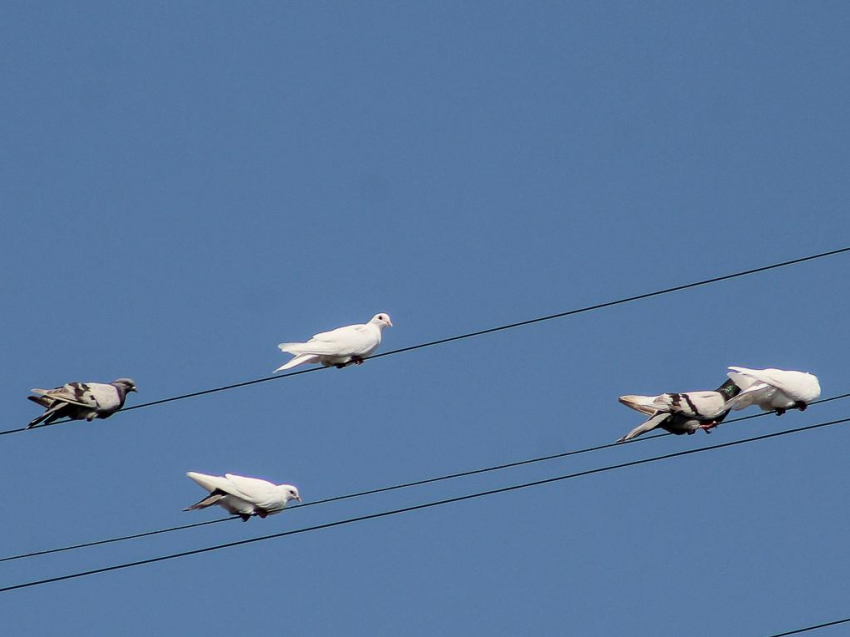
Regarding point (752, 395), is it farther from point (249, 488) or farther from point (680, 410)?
point (249, 488)

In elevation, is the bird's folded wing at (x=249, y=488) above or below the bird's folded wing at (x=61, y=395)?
below

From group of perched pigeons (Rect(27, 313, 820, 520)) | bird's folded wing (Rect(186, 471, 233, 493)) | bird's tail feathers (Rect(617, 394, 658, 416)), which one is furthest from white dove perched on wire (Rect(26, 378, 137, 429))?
bird's tail feathers (Rect(617, 394, 658, 416))

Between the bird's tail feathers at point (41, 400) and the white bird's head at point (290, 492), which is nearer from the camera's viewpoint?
the bird's tail feathers at point (41, 400)

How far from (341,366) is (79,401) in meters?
2.77

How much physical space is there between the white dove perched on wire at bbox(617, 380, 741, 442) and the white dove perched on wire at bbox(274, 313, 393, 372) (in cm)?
308

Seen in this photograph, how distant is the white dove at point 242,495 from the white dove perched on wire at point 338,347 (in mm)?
1244

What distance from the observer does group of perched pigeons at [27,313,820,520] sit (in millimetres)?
17594

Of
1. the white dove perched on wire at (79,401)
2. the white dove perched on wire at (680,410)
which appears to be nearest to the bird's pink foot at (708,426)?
the white dove perched on wire at (680,410)

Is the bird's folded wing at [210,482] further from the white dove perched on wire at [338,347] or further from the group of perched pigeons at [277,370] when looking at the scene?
the white dove perched on wire at [338,347]

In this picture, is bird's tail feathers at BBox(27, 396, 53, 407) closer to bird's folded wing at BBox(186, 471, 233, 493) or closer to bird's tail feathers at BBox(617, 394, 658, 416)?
bird's folded wing at BBox(186, 471, 233, 493)

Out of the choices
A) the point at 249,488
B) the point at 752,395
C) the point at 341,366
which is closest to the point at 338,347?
the point at 341,366

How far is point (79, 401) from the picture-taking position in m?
18.0

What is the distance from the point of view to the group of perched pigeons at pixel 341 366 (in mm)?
17594

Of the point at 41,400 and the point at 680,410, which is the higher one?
the point at 41,400
